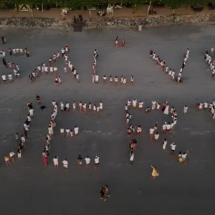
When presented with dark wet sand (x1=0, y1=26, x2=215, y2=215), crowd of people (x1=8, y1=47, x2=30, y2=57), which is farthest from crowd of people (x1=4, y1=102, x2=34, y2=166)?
crowd of people (x1=8, y1=47, x2=30, y2=57)

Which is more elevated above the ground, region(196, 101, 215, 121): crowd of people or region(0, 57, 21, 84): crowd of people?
region(0, 57, 21, 84): crowd of people

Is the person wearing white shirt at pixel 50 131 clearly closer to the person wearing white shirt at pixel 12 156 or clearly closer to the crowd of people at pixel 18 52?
the person wearing white shirt at pixel 12 156

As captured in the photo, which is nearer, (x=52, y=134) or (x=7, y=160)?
(x=7, y=160)

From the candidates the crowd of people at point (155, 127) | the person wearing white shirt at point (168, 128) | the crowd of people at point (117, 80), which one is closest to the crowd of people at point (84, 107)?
the crowd of people at point (155, 127)

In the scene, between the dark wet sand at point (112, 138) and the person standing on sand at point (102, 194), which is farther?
the dark wet sand at point (112, 138)

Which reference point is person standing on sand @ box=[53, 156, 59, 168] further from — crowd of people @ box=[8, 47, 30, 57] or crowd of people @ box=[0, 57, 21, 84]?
crowd of people @ box=[8, 47, 30, 57]

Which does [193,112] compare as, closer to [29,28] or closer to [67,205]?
[67,205]

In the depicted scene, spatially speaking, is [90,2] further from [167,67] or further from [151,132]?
[151,132]

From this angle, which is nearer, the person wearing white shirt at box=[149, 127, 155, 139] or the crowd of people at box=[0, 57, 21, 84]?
the person wearing white shirt at box=[149, 127, 155, 139]

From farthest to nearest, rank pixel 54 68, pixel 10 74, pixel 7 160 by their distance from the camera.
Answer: pixel 54 68, pixel 10 74, pixel 7 160

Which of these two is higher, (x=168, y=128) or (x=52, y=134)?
(x=168, y=128)

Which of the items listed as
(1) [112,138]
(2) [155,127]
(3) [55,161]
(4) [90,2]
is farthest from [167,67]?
(3) [55,161]
